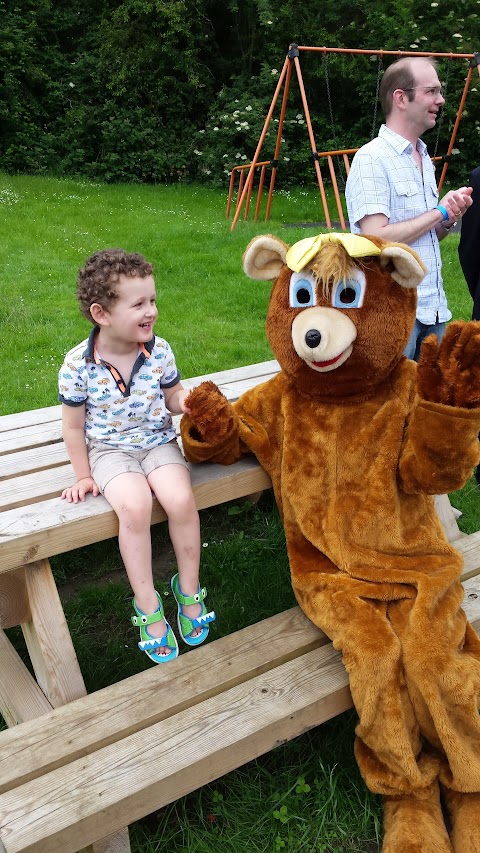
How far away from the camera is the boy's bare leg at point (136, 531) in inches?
83.4

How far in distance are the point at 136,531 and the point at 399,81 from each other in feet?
6.92

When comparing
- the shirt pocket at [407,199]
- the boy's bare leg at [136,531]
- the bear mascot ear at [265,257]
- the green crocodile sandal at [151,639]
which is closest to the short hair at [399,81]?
the shirt pocket at [407,199]

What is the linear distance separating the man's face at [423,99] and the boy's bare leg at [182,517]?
178 centimetres

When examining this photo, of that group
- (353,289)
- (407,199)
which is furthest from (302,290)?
(407,199)

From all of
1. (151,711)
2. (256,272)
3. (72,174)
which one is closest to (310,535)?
(151,711)

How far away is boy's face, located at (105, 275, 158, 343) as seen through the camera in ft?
7.30

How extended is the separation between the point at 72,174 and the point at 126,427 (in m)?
13.9

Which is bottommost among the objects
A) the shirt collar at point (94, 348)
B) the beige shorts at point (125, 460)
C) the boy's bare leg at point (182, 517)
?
the boy's bare leg at point (182, 517)

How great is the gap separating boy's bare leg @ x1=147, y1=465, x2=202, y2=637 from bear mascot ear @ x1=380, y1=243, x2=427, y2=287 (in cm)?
88

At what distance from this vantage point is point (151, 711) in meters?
1.89

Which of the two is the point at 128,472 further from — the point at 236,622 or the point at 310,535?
the point at 236,622

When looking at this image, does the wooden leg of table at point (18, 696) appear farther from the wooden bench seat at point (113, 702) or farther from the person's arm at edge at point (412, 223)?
the person's arm at edge at point (412, 223)

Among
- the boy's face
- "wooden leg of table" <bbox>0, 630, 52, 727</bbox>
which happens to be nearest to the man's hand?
the boy's face

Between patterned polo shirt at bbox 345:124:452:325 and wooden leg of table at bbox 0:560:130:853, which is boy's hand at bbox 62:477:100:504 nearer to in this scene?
wooden leg of table at bbox 0:560:130:853
